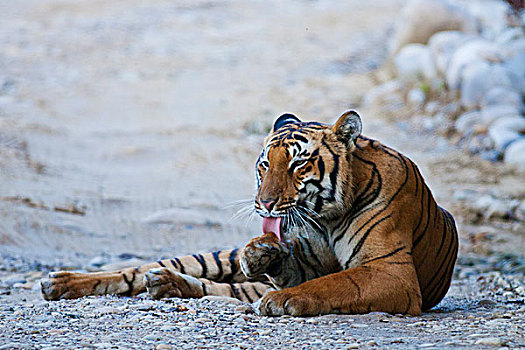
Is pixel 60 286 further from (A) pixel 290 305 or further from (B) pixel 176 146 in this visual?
(B) pixel 176 146

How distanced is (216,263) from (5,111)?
23.5ft

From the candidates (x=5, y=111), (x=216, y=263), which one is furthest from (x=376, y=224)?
(x=5, y=111)

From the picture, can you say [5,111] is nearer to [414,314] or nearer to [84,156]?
[84,156]

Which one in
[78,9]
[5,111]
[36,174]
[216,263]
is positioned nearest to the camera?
[216,263]

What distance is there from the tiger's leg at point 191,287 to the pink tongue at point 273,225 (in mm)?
546

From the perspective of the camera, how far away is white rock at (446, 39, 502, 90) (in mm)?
10141

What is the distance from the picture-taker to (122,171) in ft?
26.7

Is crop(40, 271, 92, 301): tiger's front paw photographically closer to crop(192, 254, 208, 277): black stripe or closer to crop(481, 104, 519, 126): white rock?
crop(192, 254, 208, 277): black stripe

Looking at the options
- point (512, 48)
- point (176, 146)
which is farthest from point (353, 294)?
point (512, 48)

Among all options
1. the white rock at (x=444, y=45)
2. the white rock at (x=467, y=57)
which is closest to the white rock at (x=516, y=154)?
the white rock at (x=467, y=57)

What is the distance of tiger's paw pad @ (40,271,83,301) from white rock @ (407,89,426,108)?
25.5 feet

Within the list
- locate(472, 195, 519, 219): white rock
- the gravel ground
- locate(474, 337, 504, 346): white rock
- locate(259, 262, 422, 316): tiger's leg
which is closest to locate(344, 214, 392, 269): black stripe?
locate(259, 262, 422, 316): tiger's leg

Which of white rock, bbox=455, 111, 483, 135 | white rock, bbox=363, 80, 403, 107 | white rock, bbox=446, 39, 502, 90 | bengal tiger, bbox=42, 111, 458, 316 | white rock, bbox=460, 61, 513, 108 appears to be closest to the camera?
bengal tiger, bbox=42, 111, 458, 316

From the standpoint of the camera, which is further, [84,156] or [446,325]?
[84,156]
